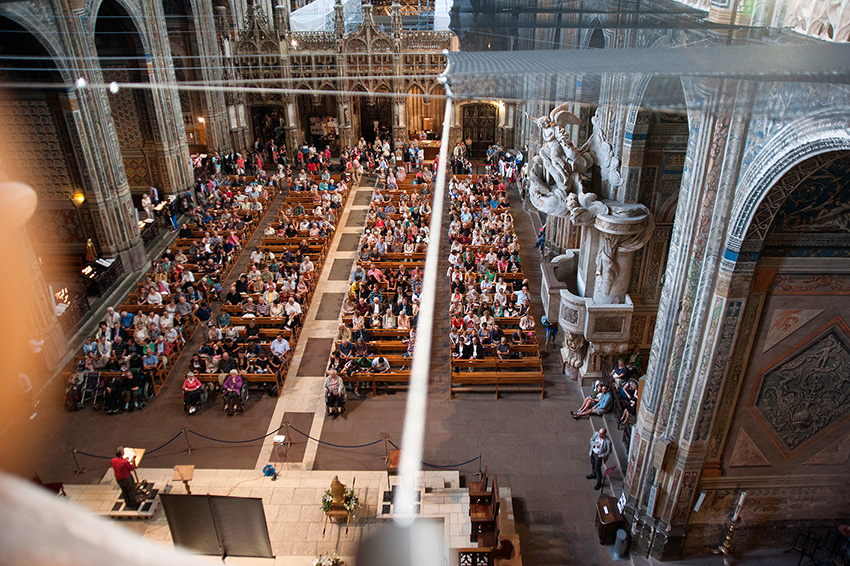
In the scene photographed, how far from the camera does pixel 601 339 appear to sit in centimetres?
1251

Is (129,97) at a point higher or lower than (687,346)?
higher

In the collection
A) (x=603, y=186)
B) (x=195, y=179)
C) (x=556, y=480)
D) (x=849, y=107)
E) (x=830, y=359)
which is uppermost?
(x=849, y=107)

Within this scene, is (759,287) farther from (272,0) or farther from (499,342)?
(272,0)

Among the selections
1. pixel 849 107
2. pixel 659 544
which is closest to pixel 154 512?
pixel 659 544

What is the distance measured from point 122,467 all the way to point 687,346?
373 inches

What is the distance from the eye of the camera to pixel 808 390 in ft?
28.3

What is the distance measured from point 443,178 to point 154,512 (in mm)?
19071

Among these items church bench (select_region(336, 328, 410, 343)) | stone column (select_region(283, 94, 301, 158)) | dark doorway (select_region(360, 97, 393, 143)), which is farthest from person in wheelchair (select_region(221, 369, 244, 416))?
dark doorway (select_region(360, 97, 393, 143))

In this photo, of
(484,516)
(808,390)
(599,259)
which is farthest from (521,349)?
(808,390)

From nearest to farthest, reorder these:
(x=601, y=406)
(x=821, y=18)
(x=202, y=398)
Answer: (x=821, y=18) < (x=601, y=406) < (x=202, y=398)

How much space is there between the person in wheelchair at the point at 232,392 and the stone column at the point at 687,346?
8344mm

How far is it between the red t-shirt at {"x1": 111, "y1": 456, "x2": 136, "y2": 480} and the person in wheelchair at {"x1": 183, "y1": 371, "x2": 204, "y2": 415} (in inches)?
118

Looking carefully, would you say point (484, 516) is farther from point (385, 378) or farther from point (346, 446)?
point (385, 378)

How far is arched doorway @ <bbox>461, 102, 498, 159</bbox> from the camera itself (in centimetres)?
3194
